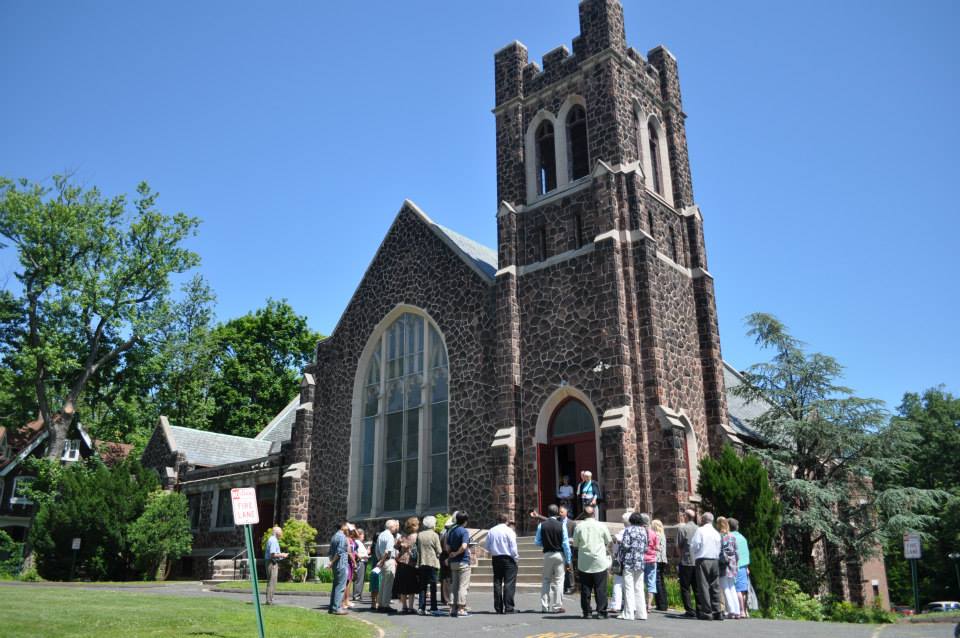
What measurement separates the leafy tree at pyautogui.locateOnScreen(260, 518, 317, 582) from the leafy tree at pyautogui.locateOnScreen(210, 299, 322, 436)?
75.2ft

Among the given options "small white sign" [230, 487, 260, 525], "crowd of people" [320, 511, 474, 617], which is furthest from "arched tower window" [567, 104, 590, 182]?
"small white sign" [230, 487, 260, 525]

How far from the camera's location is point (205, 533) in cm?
3080

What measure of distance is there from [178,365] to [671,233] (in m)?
34.5

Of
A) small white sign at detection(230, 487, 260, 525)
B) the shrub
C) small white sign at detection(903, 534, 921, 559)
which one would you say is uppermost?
the shrub

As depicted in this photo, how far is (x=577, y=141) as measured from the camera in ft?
78.2

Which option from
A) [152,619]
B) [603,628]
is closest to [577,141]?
[603,628]

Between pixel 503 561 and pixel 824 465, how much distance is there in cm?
1384

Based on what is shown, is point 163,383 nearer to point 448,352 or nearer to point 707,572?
point 448,352

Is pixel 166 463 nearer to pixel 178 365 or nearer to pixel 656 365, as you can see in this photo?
pixel 178 365

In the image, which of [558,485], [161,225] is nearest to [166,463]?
[161,225]

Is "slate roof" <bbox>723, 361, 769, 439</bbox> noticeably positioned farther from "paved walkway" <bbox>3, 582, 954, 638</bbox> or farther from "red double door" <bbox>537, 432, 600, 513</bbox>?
"paved walkway" <bbox>3, 582, 954, 638</bbox>

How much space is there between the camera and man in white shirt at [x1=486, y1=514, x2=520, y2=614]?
12062mm

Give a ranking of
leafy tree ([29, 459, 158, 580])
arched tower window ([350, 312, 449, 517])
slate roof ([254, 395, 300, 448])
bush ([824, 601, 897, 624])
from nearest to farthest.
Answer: bush ([824, 601, 897, 624]) → arched tower window ([350, 312, 449, 517]) → leafy tree ([29, 459, 158, 580]) → slate roof ([254, 395, 300, 448])

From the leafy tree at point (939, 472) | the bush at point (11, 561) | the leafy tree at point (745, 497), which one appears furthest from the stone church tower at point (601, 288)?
the leafy tree at point (939, 472)
